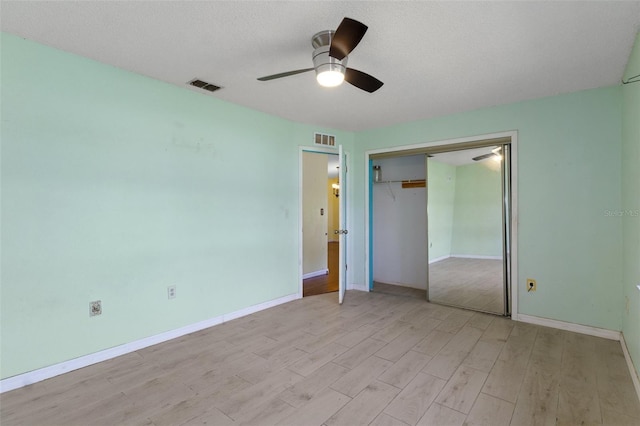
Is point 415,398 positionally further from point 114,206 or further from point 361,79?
point 114,206

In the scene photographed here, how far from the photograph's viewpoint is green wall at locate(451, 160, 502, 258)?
6.26 meters

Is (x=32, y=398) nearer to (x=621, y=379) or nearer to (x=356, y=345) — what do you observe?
(x=356, y=345)

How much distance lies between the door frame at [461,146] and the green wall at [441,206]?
115 centimetres

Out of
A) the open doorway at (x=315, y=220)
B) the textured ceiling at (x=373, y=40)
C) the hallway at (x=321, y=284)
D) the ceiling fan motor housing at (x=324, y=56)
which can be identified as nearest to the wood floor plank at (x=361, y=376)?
the hallway at (x=321, y=284)

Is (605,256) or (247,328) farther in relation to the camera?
(247,328)

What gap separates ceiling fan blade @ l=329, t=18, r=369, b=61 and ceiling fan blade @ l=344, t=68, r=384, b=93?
24 centimetres

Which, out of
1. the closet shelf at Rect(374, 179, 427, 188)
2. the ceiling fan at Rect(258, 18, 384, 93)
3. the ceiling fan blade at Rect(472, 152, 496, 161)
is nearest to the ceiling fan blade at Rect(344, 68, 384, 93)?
the ceiling fan at Rect(258, 18, 384, 93)

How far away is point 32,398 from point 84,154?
1777mm

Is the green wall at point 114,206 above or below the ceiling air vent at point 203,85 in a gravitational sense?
below

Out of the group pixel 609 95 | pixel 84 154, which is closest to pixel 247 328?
pixel 84 154

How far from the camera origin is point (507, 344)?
9.30ft

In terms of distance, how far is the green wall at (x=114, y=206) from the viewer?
2.18 metres

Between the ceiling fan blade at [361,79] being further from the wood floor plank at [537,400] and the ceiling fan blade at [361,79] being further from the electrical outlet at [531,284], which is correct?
the electrical outlet at [531,284]

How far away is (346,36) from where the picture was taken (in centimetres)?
176
